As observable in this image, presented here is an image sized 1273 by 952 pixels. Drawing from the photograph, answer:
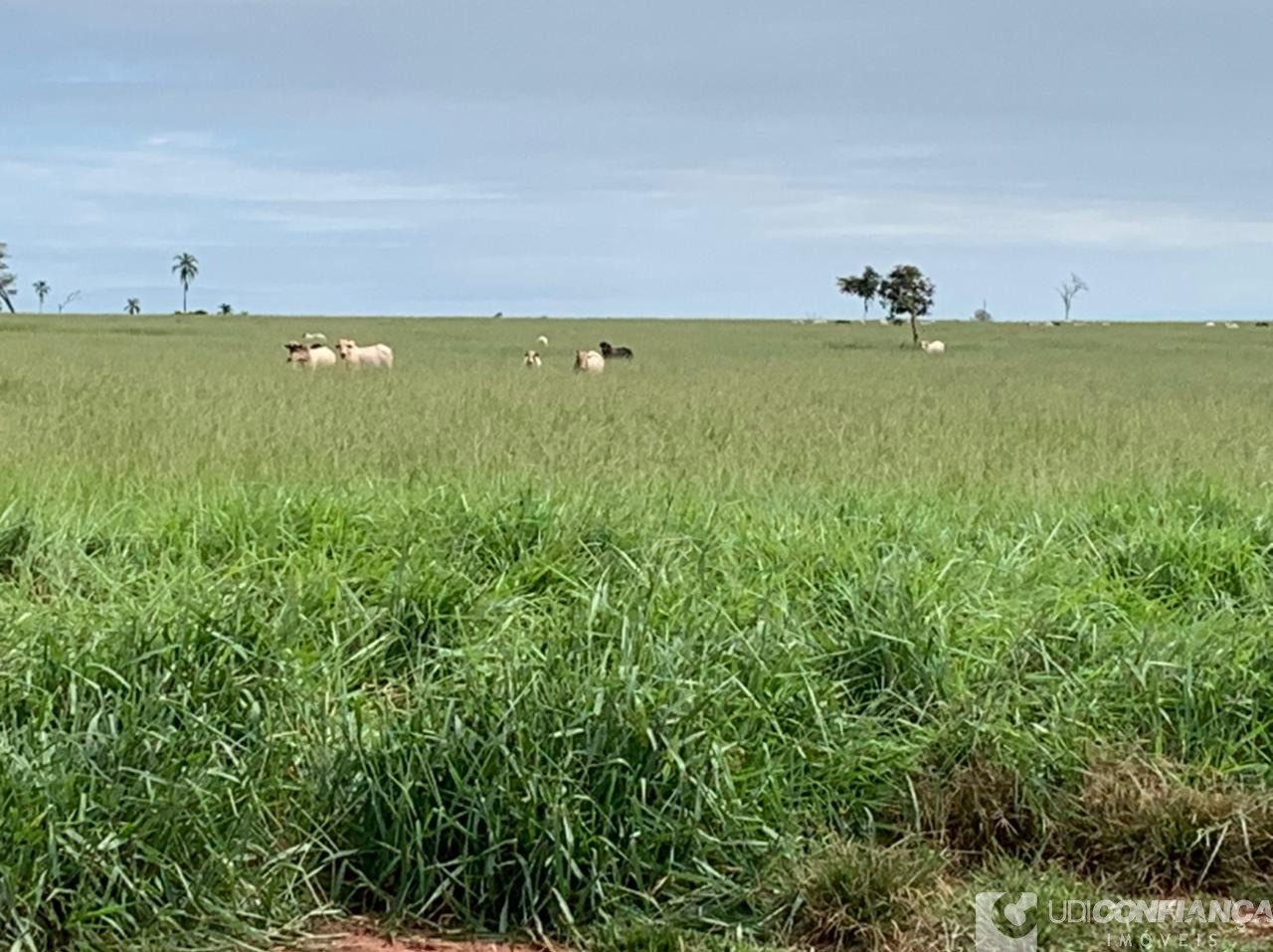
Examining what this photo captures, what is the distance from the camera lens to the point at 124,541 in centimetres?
652

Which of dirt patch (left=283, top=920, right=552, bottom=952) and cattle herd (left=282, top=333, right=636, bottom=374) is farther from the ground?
cattle herd (left=282, top=333, right=636, bottom=374)

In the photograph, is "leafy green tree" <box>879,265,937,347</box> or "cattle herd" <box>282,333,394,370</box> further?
"leafy green tree" <box>879,265,937,347</box>

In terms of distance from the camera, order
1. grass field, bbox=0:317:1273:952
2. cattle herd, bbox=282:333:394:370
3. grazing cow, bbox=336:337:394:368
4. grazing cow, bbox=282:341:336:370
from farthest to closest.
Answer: grazing cow, bbox=336:337:394:368 < cattle herd, bbox=282:333:394:370 < grazing cow, bbox=282:341:336:370 < grass field, bbox=0:317:1273:952

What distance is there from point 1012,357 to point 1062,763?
37677mm

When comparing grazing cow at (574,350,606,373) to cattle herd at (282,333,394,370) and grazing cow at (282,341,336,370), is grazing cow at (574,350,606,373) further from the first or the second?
grazing cow at (282,341,336,370)

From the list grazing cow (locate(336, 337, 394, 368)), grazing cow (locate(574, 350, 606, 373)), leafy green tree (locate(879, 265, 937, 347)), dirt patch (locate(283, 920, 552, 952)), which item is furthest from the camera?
leafy green tree (locate(879, 265, 937, 347))

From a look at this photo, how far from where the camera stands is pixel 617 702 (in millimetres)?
4648

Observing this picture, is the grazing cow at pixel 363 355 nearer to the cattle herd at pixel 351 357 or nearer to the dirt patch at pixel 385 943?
the cattle herd at pixel 351 357

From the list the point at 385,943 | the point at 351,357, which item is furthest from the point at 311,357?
the point at 385,943

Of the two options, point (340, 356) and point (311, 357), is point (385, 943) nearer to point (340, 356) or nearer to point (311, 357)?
point (311, 357)

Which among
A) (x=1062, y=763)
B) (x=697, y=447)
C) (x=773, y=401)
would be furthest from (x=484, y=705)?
(x=773, y=401)

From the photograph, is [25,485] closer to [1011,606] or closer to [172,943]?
[172,943]

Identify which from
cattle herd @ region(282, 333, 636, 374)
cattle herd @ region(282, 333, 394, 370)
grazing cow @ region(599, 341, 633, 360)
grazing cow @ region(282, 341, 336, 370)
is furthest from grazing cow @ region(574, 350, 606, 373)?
grazing cow @ region(599, 341, 633, 360)

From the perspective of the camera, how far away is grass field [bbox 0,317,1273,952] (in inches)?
165
